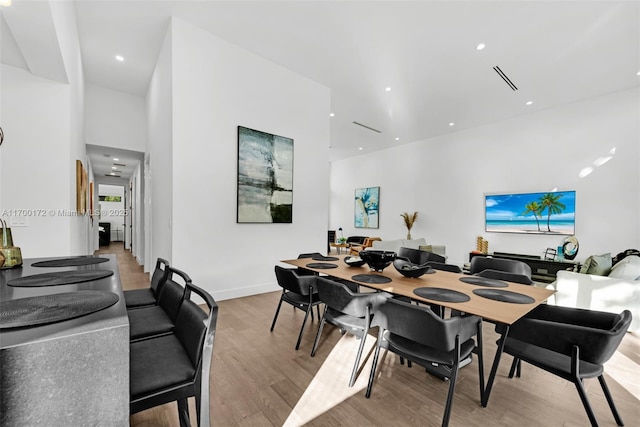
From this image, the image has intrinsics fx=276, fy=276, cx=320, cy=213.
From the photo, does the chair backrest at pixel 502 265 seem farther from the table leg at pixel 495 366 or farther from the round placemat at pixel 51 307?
the round placemat at pixel 51 307

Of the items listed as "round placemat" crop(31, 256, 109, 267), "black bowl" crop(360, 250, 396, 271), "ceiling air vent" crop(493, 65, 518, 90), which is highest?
"ceiling air vent" crop(493, 65, 518, 90)

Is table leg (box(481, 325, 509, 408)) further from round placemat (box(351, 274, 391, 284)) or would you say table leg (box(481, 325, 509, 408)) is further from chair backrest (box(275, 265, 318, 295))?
chair backrest (box(275, 265, 318, 295))

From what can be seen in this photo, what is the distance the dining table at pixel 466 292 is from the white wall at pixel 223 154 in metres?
1.73

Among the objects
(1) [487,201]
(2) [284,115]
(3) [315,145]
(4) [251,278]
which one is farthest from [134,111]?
(1) [487,201]

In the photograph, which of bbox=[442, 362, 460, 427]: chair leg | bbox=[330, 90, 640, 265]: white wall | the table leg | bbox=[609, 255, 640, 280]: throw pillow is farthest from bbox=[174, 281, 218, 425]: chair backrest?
bbox=[330, 90, 640, 265]: white wall

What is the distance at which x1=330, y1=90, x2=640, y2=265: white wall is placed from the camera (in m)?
4.70

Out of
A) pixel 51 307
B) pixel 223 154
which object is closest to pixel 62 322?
pixel 51 307

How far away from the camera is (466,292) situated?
6.17 ft

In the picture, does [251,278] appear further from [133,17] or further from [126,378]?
[133,17]

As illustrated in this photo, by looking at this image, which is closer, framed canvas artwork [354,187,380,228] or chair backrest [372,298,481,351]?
chair backrest [372,298,481,351]

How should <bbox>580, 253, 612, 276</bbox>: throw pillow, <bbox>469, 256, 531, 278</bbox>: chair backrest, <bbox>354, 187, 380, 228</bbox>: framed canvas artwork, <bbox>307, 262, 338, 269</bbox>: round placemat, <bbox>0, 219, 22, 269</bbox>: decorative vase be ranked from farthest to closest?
<bbox>354, 187, 380, 228</bbox>: framed canvas artwork, <bbox>580, 253, 612, 276</bbox>: throw pillow, <bbox>469, 256, 531, 278</bbox>: chair backrest, <bbox>307, 262, 338, 269</bbox>: round placemat, <bbox>0, 219, 22, 269</bbox>: decorative vase

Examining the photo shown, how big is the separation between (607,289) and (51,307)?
434cm

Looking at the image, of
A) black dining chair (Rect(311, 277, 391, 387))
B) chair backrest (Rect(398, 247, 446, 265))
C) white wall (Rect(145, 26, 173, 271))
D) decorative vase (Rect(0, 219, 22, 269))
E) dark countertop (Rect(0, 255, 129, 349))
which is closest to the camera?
dark countertop (Rect(0, 255, 129, 349))

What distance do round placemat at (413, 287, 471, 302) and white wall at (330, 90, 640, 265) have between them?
4.98 metres
